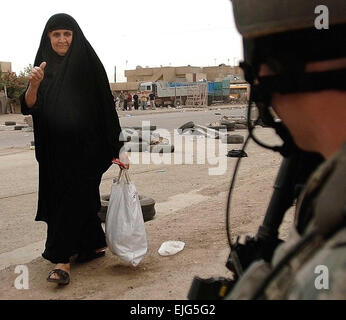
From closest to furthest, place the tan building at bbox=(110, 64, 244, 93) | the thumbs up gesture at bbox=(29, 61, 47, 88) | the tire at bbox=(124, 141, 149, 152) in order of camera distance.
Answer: the thumbs up gesture at bbox=(29, 61, 47, 88) → the tire at bbox=(124, 141, 149, 152) → the tan building at bbox=(110, 64, 244, 93)

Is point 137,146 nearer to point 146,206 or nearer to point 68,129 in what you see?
point 146,206

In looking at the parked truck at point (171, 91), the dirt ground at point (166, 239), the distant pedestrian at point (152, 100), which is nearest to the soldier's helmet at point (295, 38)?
the dirt ground at point (166, 239)

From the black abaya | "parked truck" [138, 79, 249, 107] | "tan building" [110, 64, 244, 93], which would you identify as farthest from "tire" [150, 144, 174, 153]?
"tan building" [110, 64, 244, 93]

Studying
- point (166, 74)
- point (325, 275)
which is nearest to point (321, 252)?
point (325, 275)

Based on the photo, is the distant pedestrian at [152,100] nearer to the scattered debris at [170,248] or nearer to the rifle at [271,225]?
the scattered debris at [170,248]

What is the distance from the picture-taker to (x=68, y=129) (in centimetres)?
365

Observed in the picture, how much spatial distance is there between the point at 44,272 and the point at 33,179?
4.41 m

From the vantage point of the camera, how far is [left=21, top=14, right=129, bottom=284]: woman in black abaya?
3.65 meters

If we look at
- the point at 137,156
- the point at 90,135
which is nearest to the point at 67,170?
the point at 90,135

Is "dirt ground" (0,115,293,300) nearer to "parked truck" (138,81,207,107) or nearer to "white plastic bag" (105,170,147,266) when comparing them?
"white plastic bag" (105,170,147,266)

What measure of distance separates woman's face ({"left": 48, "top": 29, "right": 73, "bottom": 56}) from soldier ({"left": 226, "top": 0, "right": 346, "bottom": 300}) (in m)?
2.89

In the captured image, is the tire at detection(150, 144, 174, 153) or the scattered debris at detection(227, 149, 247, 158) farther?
the tire at detection(150, 144, 174, 153)

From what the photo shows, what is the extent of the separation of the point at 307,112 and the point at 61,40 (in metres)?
3.12

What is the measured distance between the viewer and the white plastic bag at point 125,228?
11.9ft
